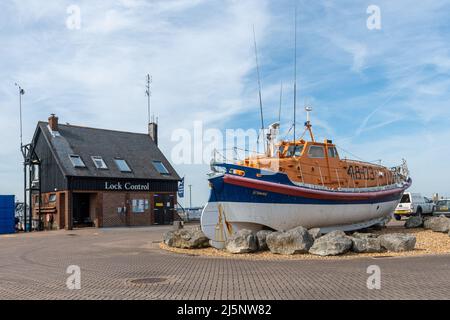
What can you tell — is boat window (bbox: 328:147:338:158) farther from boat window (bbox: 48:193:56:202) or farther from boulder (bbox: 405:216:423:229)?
boat window (bbox: 48:193:56:202)

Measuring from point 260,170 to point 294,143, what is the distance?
3136 millimetres

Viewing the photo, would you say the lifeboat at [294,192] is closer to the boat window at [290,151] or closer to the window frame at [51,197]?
the boat window at [290,151]

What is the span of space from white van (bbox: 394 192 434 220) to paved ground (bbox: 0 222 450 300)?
20.2 metres

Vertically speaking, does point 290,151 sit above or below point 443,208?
above

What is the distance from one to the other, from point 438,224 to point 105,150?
26.2 metres

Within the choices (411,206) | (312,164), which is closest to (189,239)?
(312,164)

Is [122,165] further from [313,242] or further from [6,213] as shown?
[313,242]

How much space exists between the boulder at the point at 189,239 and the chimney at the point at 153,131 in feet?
87.7

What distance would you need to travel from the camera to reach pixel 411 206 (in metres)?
33.0

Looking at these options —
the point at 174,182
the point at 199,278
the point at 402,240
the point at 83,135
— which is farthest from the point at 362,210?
the point at 83,135

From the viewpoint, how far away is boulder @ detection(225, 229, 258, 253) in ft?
51.9
